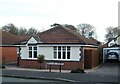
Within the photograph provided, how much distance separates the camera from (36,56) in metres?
36.9

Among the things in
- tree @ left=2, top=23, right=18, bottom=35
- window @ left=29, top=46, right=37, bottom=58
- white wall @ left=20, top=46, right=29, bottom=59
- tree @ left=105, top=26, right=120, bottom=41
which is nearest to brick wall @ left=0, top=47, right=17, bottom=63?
white wall @ left=20, top=46, right=29, bottom=59

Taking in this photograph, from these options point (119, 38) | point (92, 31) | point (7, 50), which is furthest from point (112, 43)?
point (92, 31)

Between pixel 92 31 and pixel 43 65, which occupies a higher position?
pixel 92 31

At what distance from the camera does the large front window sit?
116 ft

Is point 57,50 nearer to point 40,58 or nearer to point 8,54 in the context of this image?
point 40,58

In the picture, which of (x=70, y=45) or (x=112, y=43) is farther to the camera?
(x=112, y=43)

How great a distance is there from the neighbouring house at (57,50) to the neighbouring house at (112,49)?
17714 mm

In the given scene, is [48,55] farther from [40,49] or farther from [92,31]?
[92,31]

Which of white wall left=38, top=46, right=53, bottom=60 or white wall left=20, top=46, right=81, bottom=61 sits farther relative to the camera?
white wall left=38, top=46, right=53, bottom=60

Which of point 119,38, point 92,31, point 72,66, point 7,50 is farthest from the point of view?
point 92,31

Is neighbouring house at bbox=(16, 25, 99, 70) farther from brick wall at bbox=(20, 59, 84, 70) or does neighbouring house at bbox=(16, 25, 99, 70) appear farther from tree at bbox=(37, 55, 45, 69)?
tree at bbox=(37, 55, 45, 69)

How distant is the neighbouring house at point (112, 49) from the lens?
55469mm

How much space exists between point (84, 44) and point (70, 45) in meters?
1.52

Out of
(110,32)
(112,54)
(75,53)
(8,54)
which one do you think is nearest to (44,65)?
(75,53)
